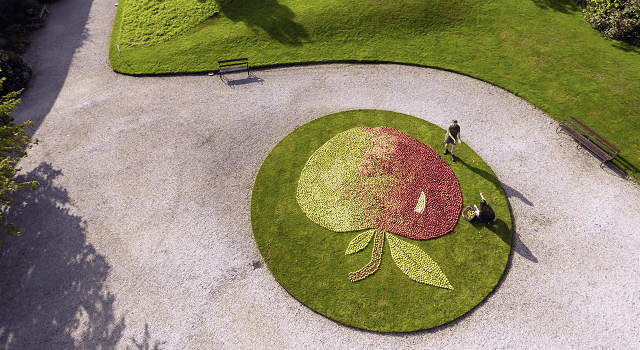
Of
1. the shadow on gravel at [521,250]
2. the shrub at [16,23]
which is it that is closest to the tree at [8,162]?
the shrub at [16,23]

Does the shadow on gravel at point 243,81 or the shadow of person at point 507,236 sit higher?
the shadow on gravel at point 243,81

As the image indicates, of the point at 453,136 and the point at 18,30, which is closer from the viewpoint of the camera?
the point at 453,136

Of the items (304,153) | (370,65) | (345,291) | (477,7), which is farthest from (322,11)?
(345,291)

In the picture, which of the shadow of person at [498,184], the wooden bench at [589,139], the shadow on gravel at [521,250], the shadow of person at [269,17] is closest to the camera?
the shadow on gravel at [521,250]

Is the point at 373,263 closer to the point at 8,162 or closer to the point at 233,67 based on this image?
the point at 8,162

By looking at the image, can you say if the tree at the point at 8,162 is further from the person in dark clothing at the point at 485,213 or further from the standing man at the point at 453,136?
the person in dark clothing at the point at 485,213

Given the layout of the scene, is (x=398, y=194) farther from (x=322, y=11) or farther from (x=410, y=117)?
(x=322, y=11)

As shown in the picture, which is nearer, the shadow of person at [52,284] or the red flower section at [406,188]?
the shadow of person at [52,284]

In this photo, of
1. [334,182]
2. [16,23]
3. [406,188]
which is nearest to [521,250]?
[406,188]
